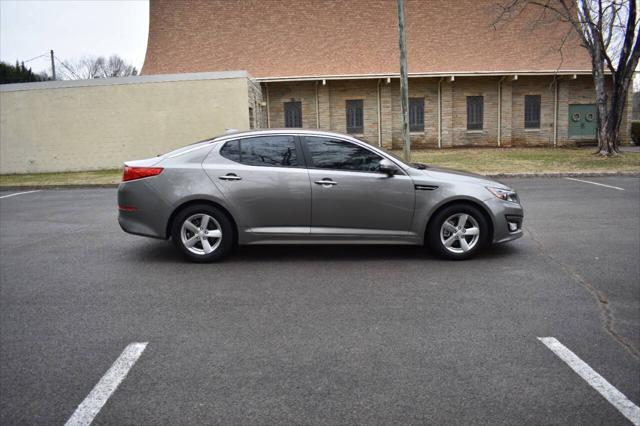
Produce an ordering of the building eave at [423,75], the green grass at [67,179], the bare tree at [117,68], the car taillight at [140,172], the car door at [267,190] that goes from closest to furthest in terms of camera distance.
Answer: the car door at [267,190] < the car taillight at [140,172] < the green grass at [67,179] < the building eave at [423,75] < the bare tree at [117,68]

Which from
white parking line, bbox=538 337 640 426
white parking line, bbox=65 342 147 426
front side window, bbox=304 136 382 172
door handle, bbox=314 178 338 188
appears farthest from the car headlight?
white parking line, bbox=65 342 147 426

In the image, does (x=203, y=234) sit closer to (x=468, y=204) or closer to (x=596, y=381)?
(x=468, y=204)

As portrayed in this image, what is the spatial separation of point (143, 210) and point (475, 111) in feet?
83.1

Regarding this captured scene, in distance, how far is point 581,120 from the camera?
29.8m

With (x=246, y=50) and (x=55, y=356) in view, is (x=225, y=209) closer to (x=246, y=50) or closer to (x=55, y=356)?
(x=55, y=356)

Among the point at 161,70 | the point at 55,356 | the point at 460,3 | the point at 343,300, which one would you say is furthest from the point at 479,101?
the point at 55,356

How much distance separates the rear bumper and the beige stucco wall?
44.9 feet

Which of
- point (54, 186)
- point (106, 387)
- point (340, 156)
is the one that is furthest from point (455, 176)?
point (54, 186)

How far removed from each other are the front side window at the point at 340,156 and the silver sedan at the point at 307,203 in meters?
0.01

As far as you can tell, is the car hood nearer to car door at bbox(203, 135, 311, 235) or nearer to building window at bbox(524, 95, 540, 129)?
car door at bbox(203, 135, 311, 235)

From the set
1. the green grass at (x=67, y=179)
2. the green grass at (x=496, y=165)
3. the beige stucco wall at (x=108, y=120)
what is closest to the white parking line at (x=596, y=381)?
the green grass at (x=496, y=165)

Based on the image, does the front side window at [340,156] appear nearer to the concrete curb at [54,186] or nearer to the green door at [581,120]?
the concrete curb at [54,186]

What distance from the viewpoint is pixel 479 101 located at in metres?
29.4

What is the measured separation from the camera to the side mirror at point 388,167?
6.73 meters
